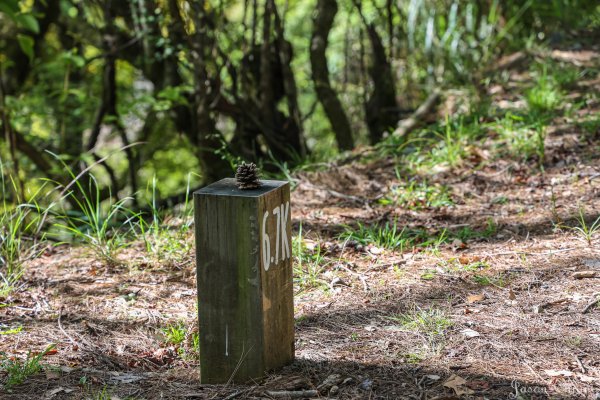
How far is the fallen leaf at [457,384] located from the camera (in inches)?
98.1

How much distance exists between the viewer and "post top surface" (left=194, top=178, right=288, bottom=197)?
2.50 m

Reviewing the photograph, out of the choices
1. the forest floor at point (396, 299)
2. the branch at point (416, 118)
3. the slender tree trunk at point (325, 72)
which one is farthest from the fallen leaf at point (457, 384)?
the slender tree trunk at point (325, 72)

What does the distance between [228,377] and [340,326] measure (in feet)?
2.13

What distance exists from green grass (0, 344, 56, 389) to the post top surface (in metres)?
0.94

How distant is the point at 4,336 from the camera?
3.14 metres

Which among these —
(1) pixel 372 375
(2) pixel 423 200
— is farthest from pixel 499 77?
(1) pixel 372 375

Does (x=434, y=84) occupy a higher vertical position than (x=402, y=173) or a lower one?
higher

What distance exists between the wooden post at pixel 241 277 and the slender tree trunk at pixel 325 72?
13.3ft

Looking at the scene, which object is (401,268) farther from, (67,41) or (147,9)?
(67,41)

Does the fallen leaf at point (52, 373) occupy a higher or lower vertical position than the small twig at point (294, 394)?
lower

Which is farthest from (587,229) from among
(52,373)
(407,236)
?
(52,373)

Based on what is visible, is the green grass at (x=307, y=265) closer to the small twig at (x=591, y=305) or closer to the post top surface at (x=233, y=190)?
the post top surface at (x=233, y=190)

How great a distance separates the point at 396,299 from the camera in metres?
3.33

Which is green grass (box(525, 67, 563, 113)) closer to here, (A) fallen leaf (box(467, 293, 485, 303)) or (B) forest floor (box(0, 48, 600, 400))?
(B) forest floor (box(0, 48, 600, 400))
